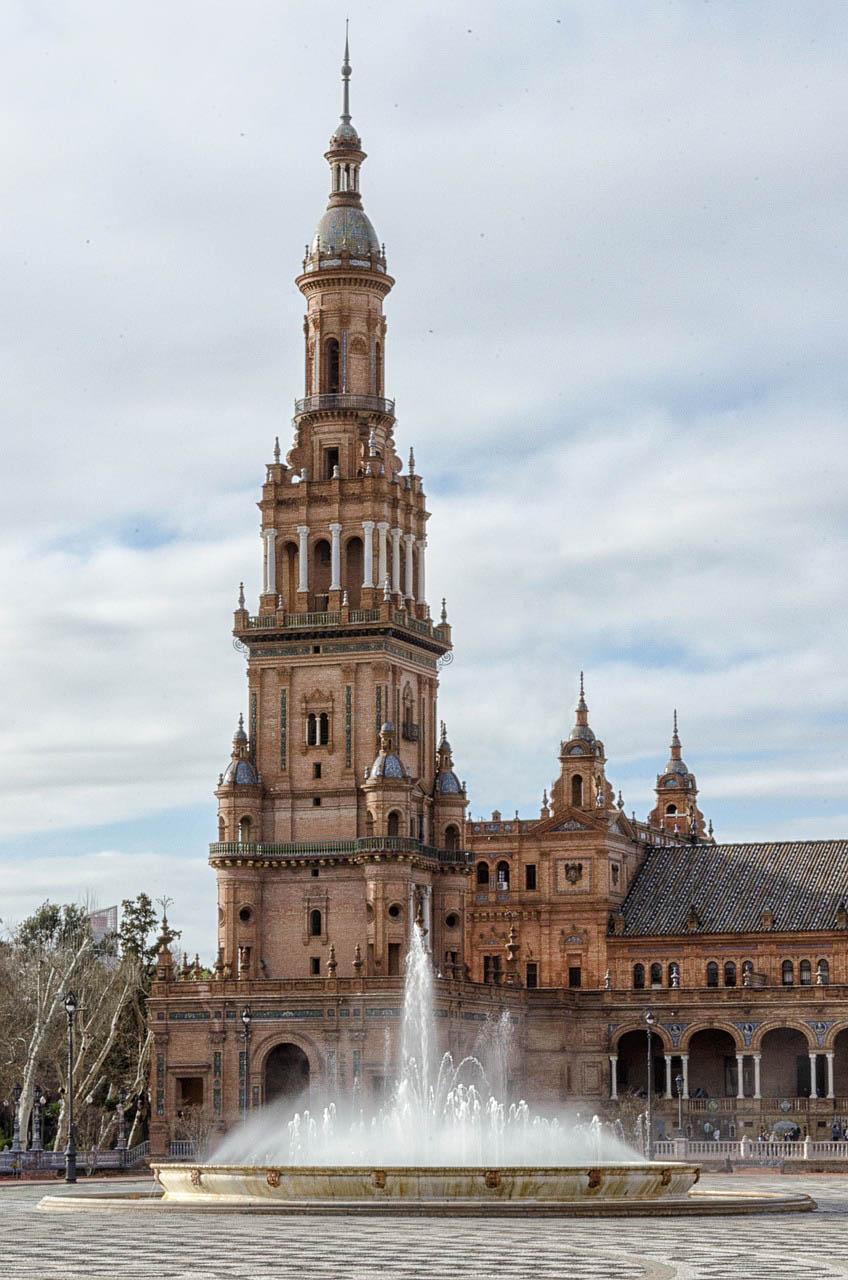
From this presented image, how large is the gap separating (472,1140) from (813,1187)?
13.2m

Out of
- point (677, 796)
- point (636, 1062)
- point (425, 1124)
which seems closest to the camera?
point (425, 1124)

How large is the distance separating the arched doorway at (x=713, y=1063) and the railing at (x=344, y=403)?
3325 centimetres

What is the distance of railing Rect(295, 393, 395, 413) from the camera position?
113125 millimetres

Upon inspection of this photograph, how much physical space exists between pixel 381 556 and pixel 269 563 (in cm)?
554

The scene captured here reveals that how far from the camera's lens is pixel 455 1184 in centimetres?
5403

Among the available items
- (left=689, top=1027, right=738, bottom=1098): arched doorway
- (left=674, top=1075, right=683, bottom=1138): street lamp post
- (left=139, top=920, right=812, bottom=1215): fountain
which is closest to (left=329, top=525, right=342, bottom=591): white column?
(left=674, top=1075, right=683, bottom=1138): street lamp post

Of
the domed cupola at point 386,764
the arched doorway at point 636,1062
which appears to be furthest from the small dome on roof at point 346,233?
the arched doorway at point 636,1062

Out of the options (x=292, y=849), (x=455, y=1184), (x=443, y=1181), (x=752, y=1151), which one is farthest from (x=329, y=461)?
(x=455, y=1184)

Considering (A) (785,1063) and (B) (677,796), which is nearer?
(A) (785,1063)

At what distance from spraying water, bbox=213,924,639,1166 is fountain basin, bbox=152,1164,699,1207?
20.1 feet

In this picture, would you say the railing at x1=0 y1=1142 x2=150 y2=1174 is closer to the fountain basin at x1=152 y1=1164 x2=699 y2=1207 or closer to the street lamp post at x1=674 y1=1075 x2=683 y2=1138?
the street lamp post at x1=674 y1=1075 x2=683 y2=1138

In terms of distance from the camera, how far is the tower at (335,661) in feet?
350

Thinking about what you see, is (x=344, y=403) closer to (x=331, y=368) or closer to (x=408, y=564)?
(x=331, y=368)

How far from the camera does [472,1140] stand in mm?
65750
